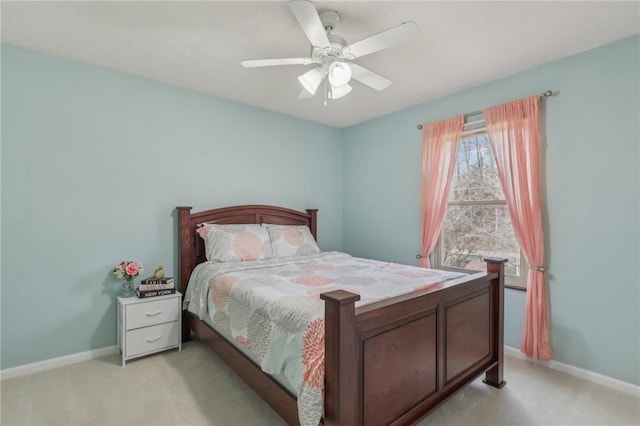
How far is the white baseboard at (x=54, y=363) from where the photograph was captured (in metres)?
2.30

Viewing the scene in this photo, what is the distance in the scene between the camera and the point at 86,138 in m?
2.60

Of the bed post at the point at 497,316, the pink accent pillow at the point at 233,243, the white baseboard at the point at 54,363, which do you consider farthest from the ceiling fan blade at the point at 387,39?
the white baseboard at the point at 54,363

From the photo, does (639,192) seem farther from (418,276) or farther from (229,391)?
(229,391)

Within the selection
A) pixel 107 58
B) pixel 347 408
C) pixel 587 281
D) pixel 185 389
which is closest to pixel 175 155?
pixel 107 58

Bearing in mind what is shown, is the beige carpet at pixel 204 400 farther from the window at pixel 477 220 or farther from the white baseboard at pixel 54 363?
the window at pixel 477 220

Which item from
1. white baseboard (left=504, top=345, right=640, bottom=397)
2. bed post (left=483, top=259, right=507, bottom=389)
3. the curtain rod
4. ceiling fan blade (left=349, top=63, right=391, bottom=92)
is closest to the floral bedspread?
bed post (left=483, top=259, right=507, bottom=389)

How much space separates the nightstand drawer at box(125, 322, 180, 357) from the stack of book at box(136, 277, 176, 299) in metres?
0.27

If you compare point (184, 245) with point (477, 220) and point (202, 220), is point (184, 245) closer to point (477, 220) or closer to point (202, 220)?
point (202, 220)

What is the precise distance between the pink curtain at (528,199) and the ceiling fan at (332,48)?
1.26 metres

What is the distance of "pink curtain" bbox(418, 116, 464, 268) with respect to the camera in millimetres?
3127

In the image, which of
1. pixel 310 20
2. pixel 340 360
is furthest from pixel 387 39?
pixel 340 360

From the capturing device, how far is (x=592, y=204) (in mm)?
2307

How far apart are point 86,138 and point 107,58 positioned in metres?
0.67

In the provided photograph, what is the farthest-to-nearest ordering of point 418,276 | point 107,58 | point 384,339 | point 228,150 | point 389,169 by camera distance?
point 389,169 → point 228,150 → point 107,58 → point 418,276 → point 384,339
